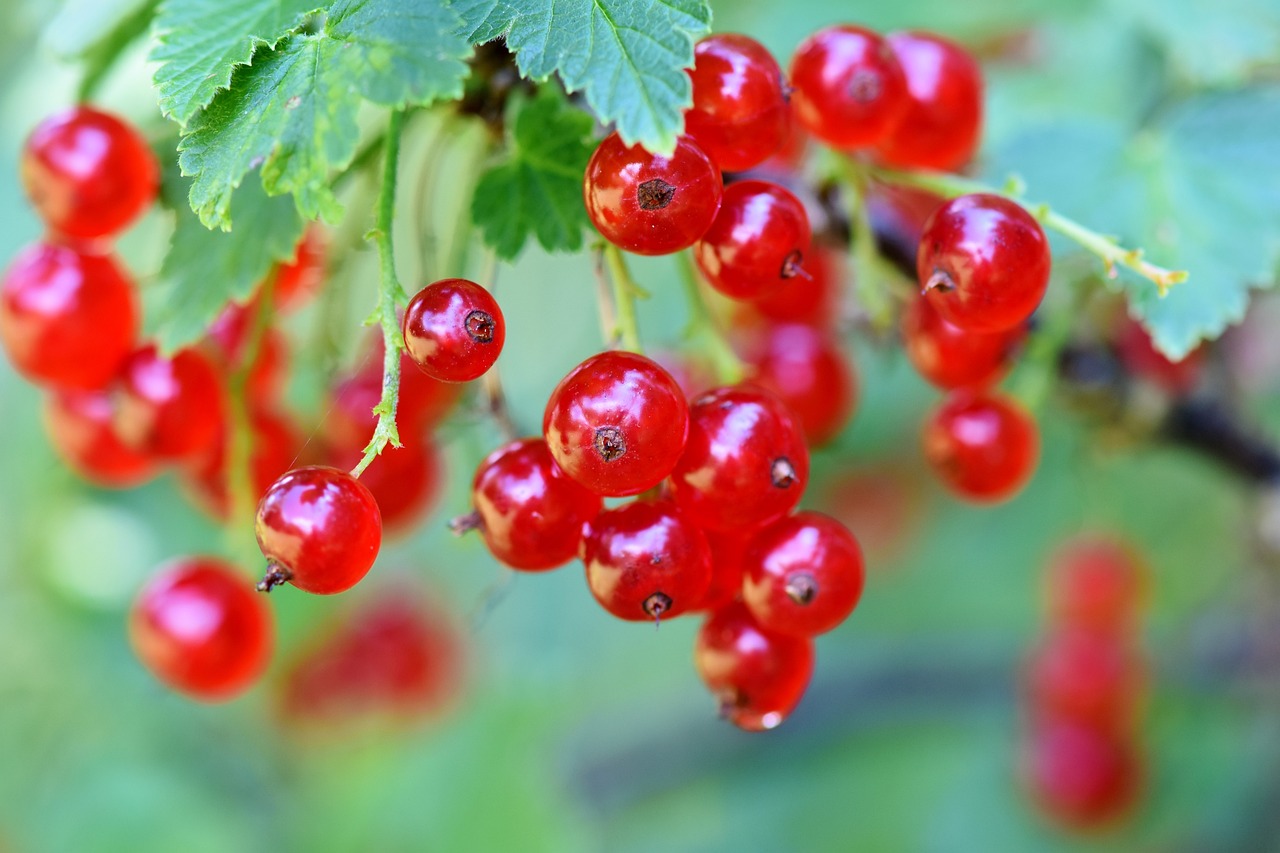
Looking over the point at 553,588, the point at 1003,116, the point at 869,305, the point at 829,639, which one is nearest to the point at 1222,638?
the point at 829,639

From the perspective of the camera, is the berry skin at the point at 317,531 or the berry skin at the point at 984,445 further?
the berry skin at the point at 984,445

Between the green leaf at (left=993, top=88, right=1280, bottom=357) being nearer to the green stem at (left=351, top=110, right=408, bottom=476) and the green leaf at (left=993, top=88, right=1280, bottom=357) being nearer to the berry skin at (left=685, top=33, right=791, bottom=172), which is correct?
the berry skin at (left=685, top=33, right=791, bottom=172)

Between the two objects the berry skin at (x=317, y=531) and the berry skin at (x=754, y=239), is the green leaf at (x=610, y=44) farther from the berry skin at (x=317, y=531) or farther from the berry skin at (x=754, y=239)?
the berry skin at (x=317, y=531)

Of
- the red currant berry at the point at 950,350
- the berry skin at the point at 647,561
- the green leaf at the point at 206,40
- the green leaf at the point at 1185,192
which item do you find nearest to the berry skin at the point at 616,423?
the berry skin at the point at 647,561

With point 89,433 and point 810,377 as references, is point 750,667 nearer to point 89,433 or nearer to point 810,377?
point 810,377

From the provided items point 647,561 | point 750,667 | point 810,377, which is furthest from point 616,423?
point 810,377
